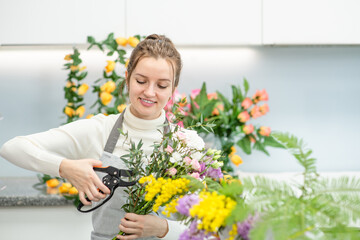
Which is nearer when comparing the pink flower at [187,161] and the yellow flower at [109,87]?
the pink flower at [187,161]

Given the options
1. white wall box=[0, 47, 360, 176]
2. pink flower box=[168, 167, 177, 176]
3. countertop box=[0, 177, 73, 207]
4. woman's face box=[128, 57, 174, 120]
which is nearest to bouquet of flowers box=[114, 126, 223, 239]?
pink flower box=[168, 167, 177, 176]

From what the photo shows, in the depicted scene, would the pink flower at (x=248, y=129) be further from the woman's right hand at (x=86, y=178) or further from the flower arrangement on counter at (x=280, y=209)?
the flower arrangement on counter at (x=280, y=209)

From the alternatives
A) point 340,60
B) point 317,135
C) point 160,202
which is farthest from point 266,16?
point 160,202

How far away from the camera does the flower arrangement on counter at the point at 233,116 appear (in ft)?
6.57

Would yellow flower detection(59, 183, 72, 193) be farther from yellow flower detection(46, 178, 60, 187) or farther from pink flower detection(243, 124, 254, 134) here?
pink flower detection(243, 124, 254, 134)

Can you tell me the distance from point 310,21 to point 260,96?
41cm

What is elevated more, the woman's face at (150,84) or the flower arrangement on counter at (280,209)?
the woman's face at (150,84)

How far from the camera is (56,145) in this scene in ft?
3.40

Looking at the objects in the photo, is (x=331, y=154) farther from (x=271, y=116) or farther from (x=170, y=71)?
(x=170, y=71)

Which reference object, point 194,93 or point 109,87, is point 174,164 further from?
point 194,93

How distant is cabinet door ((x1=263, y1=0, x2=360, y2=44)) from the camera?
1.96m

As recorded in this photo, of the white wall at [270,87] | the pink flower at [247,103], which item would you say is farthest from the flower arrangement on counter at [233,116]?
the white wall at [270,87]

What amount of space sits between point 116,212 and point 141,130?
0.22 meters

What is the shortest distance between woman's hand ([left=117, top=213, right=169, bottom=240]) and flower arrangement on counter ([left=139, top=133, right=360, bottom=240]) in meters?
0.28
